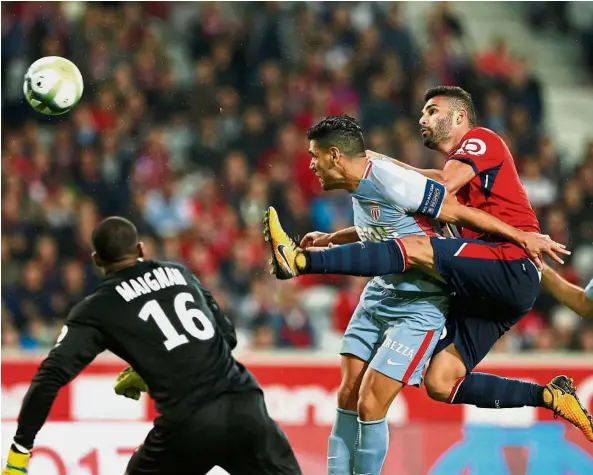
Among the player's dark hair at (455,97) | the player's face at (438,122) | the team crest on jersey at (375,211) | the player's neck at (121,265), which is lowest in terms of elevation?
the player's neck at (121,265)

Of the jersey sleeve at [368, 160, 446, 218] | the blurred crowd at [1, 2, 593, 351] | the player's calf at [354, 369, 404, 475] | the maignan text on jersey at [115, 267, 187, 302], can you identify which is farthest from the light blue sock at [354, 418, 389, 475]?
the blurred crowd at [1, 2, 593, 351]

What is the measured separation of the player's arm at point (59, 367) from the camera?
4.75m

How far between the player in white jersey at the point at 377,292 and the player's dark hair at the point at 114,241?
3.03ft

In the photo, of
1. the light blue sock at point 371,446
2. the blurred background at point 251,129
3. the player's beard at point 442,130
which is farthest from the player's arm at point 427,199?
the blurred background at point 251,129

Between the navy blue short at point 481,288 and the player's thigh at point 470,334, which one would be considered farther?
the player's thigh at point 470,334

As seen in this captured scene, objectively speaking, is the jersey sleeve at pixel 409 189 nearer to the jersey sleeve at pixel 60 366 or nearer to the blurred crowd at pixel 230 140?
the jersey sleeve at pixel 60 366

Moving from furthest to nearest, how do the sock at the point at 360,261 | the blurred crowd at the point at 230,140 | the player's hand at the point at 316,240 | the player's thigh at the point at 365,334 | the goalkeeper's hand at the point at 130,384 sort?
the blurred crowd at the point at 230,140, the player's hand at the point at 316,240, the player's thigh at the point at 365,334, the sock at the point at 360,261, the goalkeeper's hand at the point at 130,384

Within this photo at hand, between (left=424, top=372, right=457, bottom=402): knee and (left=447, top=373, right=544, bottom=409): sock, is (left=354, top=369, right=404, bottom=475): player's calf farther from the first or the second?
(left=447, top=373, right=544, bottom=409): sock

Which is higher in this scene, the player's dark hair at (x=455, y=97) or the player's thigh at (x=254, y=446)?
the player's dark hair at (x=455, y=97)

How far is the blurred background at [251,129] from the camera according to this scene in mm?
11461

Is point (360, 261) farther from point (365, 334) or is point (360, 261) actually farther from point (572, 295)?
point (572, 295)

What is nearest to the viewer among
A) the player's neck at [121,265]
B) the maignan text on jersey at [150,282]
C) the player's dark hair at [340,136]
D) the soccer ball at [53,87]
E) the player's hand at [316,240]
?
the maignan text on jersey at [150,282]

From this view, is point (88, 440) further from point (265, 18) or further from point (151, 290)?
point (265, 18)

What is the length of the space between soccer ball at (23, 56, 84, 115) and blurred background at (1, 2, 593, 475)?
14.6 ft
